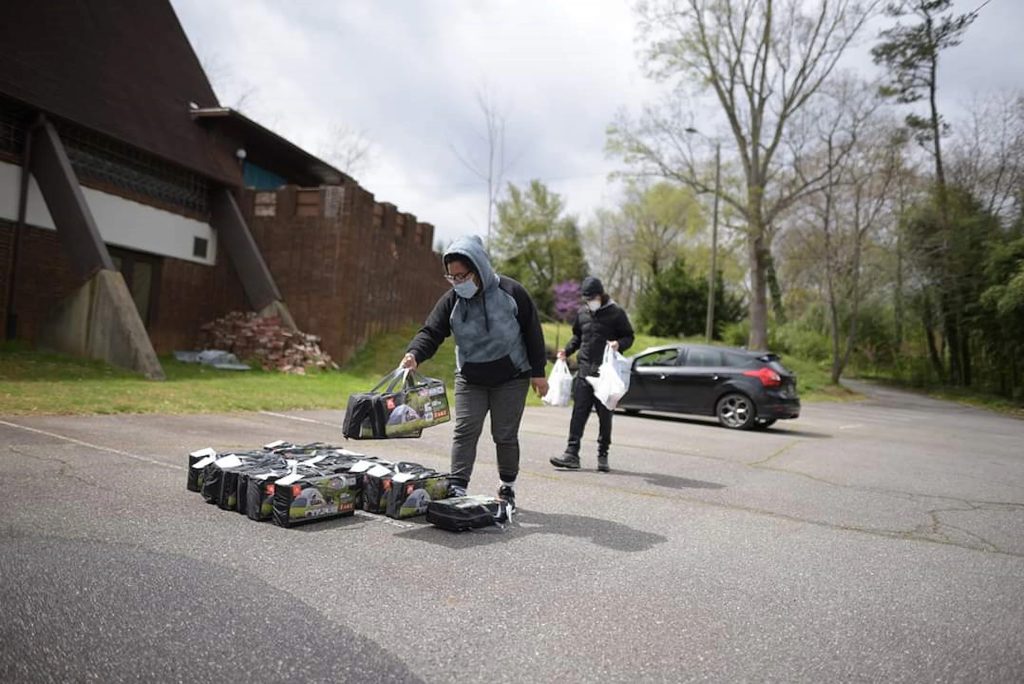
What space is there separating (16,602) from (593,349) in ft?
18.2

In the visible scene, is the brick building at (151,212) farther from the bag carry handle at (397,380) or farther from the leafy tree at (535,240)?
the leafy tree at (535,240)

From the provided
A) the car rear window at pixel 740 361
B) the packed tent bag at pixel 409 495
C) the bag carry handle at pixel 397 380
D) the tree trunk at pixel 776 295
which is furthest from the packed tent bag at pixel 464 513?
the tree trunk at pixel 776 295

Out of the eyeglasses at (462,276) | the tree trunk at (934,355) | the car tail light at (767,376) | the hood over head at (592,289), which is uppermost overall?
the tree trunk at (934,355)

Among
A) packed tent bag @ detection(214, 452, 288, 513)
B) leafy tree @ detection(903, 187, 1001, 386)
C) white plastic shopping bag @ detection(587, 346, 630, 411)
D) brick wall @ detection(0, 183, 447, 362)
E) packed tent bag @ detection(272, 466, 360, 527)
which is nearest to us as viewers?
packed tent bag @ detection(272, 466, 360, 527)

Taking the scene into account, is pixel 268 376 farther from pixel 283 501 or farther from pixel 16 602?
pixel 16 602

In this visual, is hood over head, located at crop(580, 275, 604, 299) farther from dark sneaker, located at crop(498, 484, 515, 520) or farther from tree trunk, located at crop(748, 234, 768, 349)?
tree trunk, located at crop(748, 234, 768, 349)

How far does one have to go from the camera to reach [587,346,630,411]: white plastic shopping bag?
284 inches

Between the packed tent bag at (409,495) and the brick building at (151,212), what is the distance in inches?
422

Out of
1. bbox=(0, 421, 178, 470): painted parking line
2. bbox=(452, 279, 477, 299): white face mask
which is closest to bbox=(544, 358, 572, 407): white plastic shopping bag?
bbox=(452, 279, 477, 299): white face mask

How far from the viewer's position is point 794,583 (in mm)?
4078

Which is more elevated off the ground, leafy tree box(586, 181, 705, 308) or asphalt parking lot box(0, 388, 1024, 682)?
leafy tree box(586, 181, 705, 308)

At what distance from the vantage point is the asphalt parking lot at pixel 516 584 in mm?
2803

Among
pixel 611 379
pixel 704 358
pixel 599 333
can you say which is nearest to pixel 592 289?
pixel 599 333

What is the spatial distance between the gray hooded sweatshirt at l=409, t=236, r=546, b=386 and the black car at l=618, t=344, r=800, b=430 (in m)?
9.42
